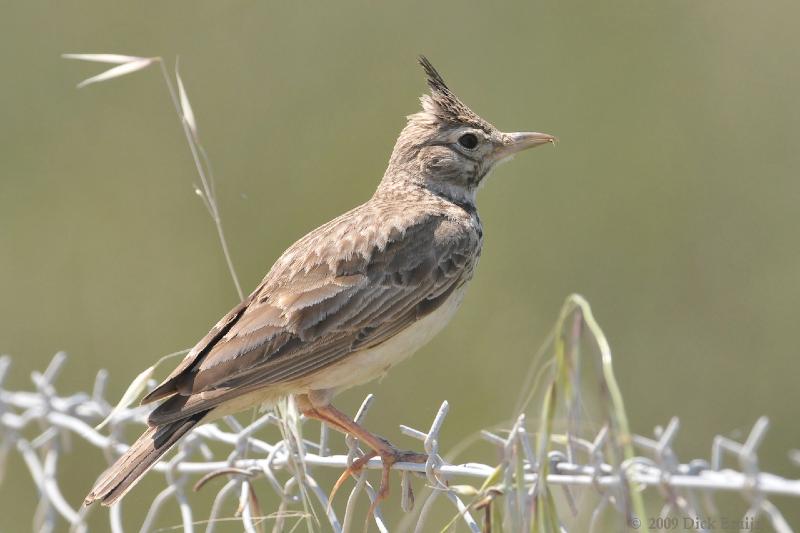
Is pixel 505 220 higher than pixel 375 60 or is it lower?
lower

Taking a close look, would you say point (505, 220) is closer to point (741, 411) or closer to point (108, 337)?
point (741, 411)

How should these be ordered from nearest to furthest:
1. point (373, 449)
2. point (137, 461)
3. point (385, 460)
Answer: point (137, 461) → point (385, 460) → point (373, 449)

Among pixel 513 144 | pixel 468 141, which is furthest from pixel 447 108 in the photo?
pixel 513 144

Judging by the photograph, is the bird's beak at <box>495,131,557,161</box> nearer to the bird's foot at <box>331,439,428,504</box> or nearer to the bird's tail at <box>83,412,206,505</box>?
the bird's foot at <box>331,439,428,504</box>

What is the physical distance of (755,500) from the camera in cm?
275

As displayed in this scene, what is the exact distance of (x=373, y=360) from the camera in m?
5.25

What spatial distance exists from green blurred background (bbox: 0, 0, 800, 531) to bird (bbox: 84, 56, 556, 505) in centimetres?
221

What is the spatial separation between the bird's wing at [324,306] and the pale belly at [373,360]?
0.04 meters

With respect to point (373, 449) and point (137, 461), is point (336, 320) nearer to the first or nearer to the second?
point (373, 449)

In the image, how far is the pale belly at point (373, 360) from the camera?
17.0ft

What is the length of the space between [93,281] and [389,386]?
2.58 meters

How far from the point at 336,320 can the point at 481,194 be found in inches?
149

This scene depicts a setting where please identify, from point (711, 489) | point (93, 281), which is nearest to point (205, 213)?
point (93, 281)

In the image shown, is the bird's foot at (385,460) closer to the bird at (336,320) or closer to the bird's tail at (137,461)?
the bird at (336,320)
